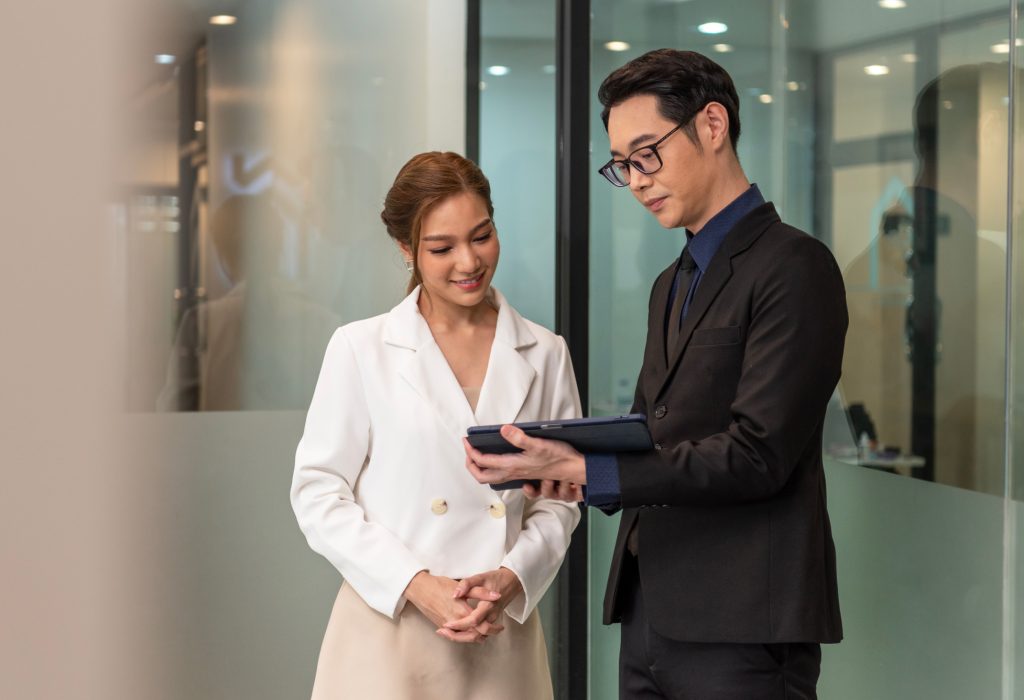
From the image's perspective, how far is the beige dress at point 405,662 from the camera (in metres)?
2.01

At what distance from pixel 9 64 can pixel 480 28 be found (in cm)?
322

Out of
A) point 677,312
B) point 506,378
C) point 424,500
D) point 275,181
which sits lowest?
point 424,500

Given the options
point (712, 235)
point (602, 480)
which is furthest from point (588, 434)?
point (712, 235)

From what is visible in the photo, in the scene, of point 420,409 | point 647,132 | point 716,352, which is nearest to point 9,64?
point 716,352

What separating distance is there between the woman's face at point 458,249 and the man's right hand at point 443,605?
56cm

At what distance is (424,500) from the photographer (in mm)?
2023

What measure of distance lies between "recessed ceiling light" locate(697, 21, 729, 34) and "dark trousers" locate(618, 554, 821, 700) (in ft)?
6.51

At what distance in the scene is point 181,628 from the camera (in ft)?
9.32

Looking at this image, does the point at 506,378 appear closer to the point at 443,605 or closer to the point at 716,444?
the point at 443,605

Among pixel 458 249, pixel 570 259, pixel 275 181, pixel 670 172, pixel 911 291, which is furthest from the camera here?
pixel 570 259

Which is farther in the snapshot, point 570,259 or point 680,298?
point 570,259

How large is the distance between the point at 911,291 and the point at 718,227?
3.35 feet

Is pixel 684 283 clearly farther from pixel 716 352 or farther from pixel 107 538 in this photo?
pixel 107 538

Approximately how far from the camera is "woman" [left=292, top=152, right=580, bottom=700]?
1980mm
